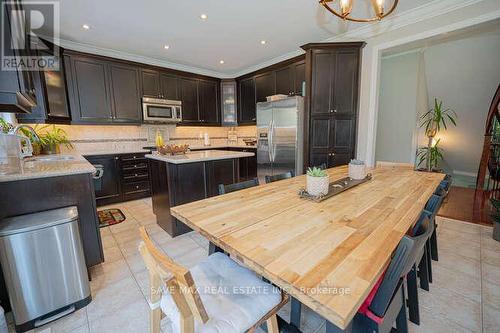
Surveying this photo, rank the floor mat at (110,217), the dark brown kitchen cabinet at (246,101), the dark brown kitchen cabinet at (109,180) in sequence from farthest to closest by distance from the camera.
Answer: the dark brown kitchen cabinet at (246,101) → the dark brown kitchen cabinet at (109,180) → the floor mat at (110,217)

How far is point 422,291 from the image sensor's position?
1639 millimetres

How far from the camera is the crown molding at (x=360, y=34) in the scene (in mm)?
2639

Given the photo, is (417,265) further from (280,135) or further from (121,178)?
(121,178)

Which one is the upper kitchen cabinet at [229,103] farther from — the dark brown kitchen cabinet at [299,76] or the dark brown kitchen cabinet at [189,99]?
the dark brown kitchen cabinet at [299,76]

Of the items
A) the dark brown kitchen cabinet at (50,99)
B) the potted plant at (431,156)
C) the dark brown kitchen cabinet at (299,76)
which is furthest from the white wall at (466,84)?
the dark brown kitchen cabinet at (50,99)

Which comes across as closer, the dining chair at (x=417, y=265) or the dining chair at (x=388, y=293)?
the dining chair at (x=388, y=293)

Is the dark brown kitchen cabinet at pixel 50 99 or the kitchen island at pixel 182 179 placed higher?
the dark brown kitchen cabinet at pixel 50 99

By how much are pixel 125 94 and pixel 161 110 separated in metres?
0.67

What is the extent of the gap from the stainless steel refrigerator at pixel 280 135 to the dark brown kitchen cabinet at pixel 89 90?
2.82m

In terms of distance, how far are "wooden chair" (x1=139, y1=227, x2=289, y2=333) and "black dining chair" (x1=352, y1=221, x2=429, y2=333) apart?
34 centimetres

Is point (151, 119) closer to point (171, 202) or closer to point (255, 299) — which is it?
point (171, 202)

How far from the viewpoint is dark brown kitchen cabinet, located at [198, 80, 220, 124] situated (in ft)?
16.5

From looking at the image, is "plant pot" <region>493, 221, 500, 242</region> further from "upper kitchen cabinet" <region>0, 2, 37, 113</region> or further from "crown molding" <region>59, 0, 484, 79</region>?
"upper kitchen cabinet" <region>0, 2, 37, 113</region>

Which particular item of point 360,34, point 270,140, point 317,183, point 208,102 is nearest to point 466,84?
point 360,34
